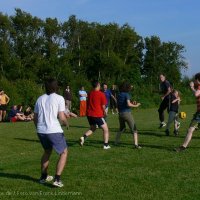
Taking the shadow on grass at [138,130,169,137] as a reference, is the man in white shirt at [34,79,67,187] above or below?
above

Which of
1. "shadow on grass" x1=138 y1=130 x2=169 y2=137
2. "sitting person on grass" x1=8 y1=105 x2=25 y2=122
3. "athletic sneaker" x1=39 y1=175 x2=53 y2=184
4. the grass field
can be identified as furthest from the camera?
"sitting person on grass" x1=8 y1=105 x2=25 y2=122

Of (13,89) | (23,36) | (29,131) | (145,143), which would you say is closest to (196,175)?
(145,143)

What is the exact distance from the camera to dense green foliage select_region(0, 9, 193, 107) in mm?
46906

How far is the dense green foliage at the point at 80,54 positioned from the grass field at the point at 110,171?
20.5m

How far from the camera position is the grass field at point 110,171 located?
7617 millimetres

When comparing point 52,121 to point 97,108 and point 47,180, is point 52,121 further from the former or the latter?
point 97,108

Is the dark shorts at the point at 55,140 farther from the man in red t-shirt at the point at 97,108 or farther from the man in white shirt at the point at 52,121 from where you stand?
the man in red t-shirt at the point at 97,108

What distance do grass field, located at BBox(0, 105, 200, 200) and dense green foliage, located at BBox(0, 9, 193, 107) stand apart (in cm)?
2047

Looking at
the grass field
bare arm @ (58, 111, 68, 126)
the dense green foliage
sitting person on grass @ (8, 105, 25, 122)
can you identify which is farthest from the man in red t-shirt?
→ the dense green foliage

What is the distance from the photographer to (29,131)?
18469 millimetres

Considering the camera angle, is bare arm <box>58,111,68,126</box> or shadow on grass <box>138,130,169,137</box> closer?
bare arm <box>58,111,68,126</box>

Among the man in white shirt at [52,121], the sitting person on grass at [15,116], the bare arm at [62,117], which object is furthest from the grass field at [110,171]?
the sitting person on grass at [15,116]

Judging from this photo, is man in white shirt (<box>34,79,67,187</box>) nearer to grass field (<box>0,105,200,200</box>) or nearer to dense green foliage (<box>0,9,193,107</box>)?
grass field (<box>0,105,200,200</box>)

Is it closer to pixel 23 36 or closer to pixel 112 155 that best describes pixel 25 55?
pixel 23 36
